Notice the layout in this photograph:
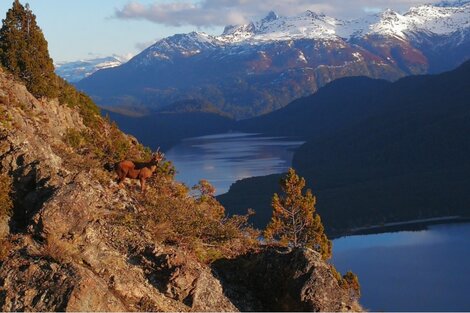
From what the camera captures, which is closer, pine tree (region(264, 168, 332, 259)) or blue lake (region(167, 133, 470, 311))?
pine tree (region(264, 168, 332, 259))

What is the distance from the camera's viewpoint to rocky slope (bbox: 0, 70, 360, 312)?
10266 mm

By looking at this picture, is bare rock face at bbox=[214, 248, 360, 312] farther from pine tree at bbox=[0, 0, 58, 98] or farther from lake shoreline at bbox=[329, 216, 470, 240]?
lake shoreline at bbox=[329, 216, 470, 240]

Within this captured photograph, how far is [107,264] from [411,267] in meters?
85.7

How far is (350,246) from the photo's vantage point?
112 meters

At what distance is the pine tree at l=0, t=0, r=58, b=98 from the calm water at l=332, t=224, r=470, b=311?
173 feet

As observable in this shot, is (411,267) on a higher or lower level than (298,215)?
higher

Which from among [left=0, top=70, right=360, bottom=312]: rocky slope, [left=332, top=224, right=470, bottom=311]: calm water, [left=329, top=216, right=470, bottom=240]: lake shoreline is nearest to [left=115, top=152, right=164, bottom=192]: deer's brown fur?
[left=0, top=70, right=360, bottom=312]: rocky slope

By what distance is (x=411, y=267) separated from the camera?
9056 centimetres

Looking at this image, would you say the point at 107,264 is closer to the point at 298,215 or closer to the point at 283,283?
the point at 283,283

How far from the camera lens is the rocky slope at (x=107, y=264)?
1027 cm

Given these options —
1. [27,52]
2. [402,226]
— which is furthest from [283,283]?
[402,226]

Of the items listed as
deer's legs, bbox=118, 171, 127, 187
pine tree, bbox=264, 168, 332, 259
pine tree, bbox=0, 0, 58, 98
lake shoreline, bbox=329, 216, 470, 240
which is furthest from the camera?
lake shoreline, bbox=329, 216, 470, 240

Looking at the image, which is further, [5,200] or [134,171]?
[134,171]

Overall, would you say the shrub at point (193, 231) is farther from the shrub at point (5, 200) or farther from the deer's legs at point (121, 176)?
the shrub at point (5, 200)
